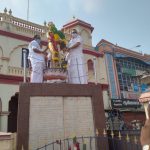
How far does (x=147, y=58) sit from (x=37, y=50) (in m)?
20.1

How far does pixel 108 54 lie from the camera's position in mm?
22047

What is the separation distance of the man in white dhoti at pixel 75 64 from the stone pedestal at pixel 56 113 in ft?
2.79

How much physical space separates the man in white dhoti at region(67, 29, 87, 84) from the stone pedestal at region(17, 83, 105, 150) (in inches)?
33.5

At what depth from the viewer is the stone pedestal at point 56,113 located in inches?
285

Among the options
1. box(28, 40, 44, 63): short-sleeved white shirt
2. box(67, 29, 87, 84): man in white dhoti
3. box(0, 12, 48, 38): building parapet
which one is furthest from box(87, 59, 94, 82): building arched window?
box(28, 40, 44, 63): short-sleeved white shirt

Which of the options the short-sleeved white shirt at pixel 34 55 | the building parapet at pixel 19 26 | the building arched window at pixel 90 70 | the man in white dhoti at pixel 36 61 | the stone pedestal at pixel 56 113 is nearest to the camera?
the stone pedestal at pixel 56 113

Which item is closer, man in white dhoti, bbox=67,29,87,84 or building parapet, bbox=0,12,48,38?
man in white dhoti, bbox=67,29,87,84

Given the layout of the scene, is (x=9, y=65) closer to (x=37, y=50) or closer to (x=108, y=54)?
(x=37, y=50)

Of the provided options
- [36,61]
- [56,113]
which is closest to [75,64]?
[36,61]

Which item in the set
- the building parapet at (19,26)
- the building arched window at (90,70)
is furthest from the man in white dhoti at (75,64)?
the building arched window at (90,70)

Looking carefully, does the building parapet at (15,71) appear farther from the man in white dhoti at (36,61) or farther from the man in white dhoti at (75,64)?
the man in white dhoti at (75,64)

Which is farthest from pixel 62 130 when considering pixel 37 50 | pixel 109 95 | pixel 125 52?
pixel 125 52

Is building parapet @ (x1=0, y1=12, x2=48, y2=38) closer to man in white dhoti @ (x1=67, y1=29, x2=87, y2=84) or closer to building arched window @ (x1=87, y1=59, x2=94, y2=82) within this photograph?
building arched window @ (x1=87, y1=59, x2=94, y2=82)

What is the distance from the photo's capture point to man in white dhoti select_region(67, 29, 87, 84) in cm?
919
